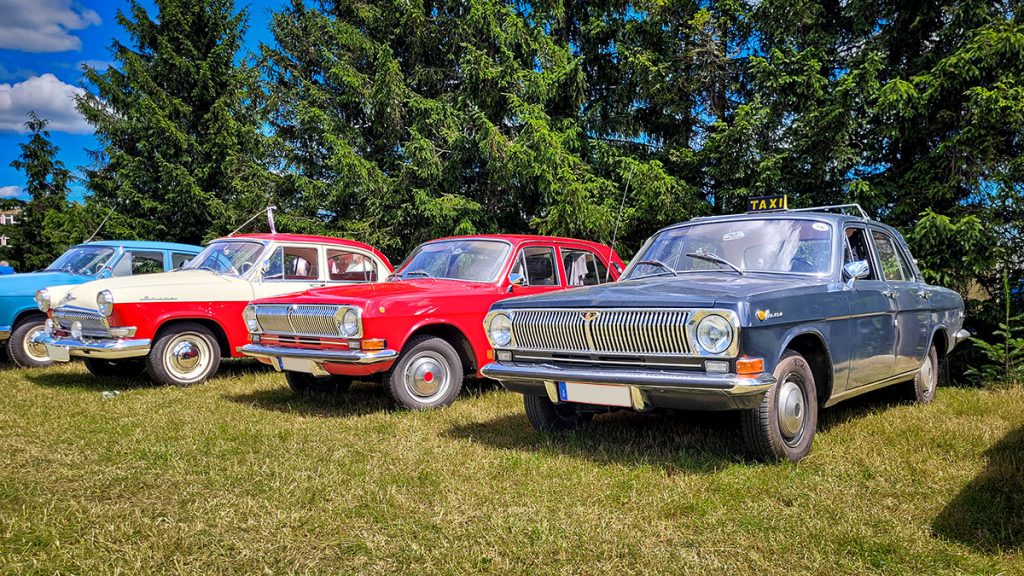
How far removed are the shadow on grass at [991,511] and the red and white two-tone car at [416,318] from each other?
13.7 feet

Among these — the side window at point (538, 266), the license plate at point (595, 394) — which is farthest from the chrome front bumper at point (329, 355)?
the license plate at point (595, 394)

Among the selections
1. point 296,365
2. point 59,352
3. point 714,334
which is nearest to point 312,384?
point 296,365

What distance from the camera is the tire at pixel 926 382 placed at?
6.66 metres

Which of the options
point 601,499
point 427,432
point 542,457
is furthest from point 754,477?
point 427,432

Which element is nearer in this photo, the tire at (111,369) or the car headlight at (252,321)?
the car headlight at (252,321)

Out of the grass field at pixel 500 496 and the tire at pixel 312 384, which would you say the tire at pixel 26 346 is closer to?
the grass field at pixel 500 496

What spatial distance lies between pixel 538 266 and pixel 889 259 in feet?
11.1

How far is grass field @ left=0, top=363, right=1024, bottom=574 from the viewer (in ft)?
10.6

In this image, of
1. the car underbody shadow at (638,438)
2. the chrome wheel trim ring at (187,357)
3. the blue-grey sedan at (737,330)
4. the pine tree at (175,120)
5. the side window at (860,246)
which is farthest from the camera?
the pine tree at (175,120)

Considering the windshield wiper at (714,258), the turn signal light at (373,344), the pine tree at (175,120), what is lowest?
the turn signal light at (373,344)

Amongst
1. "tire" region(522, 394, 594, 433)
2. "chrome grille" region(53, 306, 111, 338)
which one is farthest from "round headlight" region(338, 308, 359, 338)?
"chrome grille" region(53, 306, 111, 338)

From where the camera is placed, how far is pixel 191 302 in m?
8.45

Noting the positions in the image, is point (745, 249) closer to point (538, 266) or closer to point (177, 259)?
point (538, 266)

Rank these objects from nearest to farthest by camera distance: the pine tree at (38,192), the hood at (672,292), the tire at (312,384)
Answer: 1. the hood at (672,292)
2. the tire at (312,384)
3. the pine tree at (38,192)
